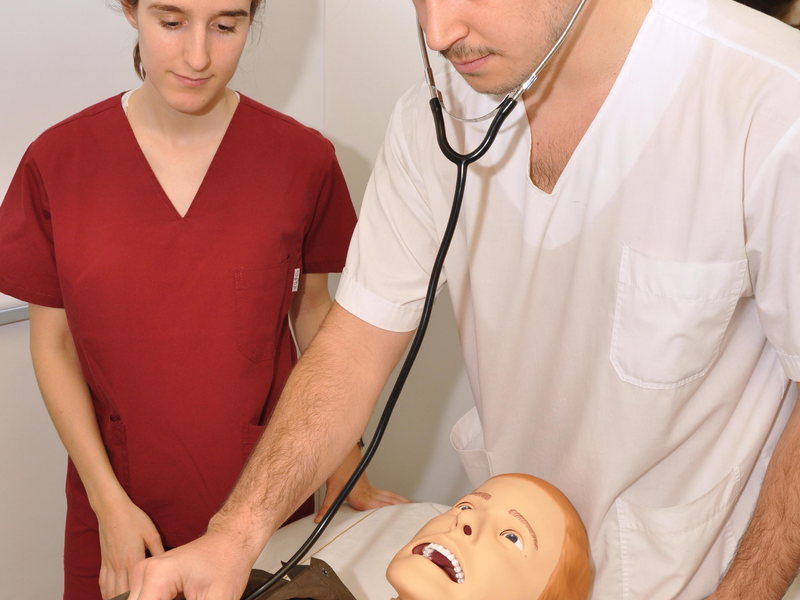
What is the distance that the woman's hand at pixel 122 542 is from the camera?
1217 millimetres

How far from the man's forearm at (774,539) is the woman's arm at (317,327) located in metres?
0.77

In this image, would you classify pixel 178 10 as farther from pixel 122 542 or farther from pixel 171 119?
pixel 122 542

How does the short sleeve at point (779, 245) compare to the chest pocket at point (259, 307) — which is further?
the chest pocket at point (259, 307)

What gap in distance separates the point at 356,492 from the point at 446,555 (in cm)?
60

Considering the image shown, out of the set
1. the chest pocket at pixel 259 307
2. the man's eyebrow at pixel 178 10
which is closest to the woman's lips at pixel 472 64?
the man's eyebrow at pixel 178 10

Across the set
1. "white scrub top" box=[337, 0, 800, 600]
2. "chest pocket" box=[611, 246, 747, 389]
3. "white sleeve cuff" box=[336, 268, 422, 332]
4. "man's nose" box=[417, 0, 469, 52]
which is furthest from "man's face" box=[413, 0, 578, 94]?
"white sleeve cuff" box=[336, 268, 422, 332]

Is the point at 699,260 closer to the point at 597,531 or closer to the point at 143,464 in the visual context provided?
the point at 597,531

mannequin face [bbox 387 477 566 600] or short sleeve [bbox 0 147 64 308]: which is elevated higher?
short sleeve [bbox 0 147 64 308]

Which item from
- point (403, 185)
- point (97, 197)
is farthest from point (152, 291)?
point (403, 185)

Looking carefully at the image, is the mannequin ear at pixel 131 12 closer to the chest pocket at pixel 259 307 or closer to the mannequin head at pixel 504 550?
the chest pocket at pixel 259 307

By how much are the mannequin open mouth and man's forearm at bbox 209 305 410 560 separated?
0.17m

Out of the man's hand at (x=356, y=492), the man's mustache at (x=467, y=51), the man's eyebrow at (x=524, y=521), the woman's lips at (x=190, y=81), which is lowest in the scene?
the man's hand at (x=356, y=492)

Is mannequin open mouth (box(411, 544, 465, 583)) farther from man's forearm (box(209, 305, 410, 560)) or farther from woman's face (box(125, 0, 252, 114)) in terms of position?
woman's face (box(125, 0, 252, 114))

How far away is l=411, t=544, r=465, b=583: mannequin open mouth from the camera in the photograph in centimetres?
87
